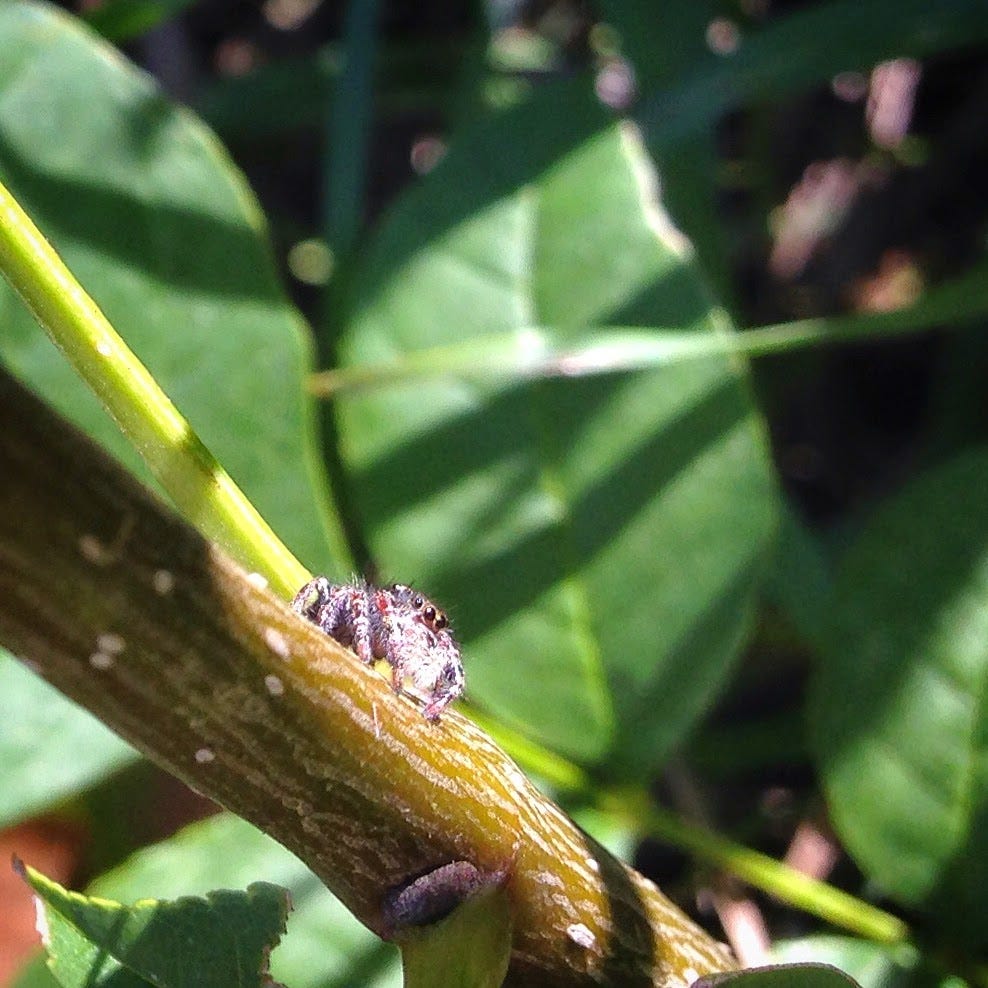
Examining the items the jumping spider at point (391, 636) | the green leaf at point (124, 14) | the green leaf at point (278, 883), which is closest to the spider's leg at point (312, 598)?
the jumping spider at point (391, 636)

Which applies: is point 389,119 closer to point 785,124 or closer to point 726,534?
point 785,124

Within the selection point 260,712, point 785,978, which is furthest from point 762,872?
point 260,712

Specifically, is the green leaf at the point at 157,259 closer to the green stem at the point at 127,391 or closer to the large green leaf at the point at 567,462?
the large green leaf at the point at 567,462

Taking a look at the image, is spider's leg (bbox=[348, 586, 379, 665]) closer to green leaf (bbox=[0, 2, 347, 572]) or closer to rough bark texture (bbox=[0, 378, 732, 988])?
rough bark texture (bbox=[0, 378, 732, 988])

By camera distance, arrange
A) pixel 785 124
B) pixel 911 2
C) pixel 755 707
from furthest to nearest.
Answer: pixel 785 124 < pixel 755 707 < pixel 911 2

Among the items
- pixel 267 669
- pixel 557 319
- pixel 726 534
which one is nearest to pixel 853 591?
pixel 726 534

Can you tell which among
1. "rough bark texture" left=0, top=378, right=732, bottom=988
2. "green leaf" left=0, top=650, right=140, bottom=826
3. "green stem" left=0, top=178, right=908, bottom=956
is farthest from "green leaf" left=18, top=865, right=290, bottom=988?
"green leaf" left=0, top=650, right=140, bottom=826
